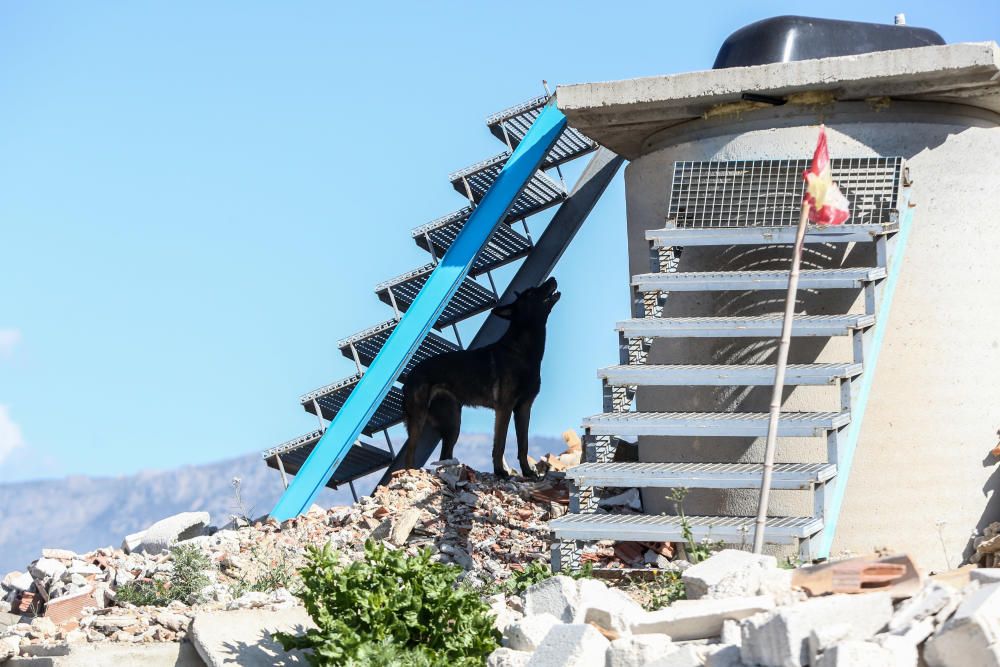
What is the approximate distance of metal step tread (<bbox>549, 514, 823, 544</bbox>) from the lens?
930 cm

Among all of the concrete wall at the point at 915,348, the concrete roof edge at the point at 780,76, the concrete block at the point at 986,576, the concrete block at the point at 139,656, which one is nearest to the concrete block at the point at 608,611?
the concrete block at the point at 986,576

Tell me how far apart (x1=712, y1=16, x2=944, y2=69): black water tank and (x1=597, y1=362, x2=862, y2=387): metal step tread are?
254 cm

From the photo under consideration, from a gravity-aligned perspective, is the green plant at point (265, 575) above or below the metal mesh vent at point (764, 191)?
below

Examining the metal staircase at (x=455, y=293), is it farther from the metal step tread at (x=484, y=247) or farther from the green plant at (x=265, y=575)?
the green plant at (x=265, y=575)

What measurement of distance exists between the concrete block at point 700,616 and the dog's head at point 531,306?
23.7 ft

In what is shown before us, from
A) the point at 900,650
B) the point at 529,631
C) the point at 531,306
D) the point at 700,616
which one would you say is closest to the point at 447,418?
the point at 531,306

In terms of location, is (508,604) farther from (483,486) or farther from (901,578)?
(483,486)

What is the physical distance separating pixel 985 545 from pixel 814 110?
3.33 meters

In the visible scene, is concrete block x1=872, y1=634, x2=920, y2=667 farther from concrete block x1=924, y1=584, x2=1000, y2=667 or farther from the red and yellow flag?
the red and yellow flag

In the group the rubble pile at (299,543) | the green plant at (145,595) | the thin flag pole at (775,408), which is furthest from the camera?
the rubble pile at (299,543)

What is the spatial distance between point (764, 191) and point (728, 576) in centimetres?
423

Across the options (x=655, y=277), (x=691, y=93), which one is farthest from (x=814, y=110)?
(x=655, y=277)

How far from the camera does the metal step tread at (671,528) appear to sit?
930cm

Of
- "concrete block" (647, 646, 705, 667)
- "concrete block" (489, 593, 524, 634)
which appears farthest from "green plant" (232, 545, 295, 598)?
"concrete block" (647, 646, 705, 667)
